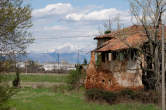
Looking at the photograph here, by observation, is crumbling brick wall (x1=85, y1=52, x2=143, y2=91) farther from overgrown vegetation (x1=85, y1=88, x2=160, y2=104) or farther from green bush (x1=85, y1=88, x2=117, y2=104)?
green bush (x1=85, y1=88, x2=117, y2=104)

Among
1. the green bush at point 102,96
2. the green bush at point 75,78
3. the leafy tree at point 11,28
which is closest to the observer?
the leafy tree at point 11,28

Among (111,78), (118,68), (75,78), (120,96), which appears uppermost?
(118,68)

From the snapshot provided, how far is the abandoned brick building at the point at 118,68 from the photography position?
90.7ft

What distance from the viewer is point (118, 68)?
28969mm

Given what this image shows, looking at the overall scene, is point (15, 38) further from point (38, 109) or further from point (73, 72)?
point (73, 72)

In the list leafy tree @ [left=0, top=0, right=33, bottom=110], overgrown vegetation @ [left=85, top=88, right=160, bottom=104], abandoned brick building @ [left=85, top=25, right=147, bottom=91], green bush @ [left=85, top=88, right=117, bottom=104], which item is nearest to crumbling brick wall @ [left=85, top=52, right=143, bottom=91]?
abandoned brick building @ [left=85, top=25, right=147, bottom=91]

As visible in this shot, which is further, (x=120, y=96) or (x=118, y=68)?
(x=118, y=68)

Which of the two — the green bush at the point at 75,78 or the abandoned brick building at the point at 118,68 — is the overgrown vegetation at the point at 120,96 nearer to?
the abandoned brick building at the point at 118,68

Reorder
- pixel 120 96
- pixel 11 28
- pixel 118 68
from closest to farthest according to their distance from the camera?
pixel 11 28
pixel 120 96
pixel 118 68

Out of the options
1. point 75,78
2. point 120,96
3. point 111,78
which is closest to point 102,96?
point 120,96

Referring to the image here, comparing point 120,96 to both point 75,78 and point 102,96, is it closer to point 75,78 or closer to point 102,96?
point 102,96

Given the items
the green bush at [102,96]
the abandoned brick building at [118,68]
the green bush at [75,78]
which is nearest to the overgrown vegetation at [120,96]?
the green bush at [102,96]

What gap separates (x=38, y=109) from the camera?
786 inches

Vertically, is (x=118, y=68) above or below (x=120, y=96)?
above
